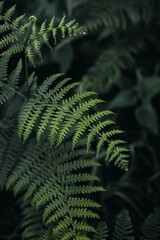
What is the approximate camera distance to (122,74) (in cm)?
394

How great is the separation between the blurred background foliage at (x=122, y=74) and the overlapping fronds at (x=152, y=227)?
49 centimetres

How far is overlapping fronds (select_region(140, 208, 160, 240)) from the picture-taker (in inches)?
91.2

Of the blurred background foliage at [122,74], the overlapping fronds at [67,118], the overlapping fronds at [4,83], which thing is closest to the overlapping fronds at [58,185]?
the overlapping fronds at [67,118]

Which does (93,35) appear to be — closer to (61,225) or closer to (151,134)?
(151,134)

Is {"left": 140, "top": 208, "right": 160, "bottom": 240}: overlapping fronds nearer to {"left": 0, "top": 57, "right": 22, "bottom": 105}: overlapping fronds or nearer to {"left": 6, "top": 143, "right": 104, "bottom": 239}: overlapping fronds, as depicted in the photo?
{"left": 6, "top": 143, "right": 104, "bottom": 239}: overlapping fronds

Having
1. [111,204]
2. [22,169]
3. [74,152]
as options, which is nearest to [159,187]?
[111,204]

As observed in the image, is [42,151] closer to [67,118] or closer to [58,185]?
[58,185]

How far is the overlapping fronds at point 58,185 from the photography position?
80.2 inches

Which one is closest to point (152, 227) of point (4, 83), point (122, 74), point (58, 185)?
point (58, 185)

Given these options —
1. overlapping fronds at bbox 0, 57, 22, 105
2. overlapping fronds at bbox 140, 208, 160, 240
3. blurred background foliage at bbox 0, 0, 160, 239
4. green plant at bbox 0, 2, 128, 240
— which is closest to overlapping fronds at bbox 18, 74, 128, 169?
green plant at bbox 0, 2, 128, 240

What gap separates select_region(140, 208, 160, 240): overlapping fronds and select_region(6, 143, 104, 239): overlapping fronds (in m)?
0.37

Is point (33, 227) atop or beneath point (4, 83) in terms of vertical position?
beneath

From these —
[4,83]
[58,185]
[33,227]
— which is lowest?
[33,227]

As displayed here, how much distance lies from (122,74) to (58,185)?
202 centimetres
